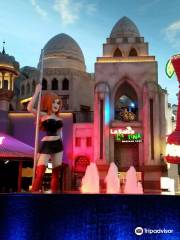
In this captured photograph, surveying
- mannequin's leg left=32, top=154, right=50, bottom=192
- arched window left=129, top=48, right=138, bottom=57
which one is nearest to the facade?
arched window left=129, top=48, right=138, bottom=57

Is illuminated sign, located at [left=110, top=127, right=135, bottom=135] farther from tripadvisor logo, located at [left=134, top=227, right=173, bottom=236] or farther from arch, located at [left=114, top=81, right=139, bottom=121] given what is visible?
tripadvisor logo, located at [left=134, top=227, right=173, bottom=236]

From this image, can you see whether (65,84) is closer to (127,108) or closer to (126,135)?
(127,108)

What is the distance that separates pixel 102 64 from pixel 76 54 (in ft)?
42.7

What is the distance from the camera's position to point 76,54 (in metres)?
50.3

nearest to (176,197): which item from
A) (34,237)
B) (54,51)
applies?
(34,237)

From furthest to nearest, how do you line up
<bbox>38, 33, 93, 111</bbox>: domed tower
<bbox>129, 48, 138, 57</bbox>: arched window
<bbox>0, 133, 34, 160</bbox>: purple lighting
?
<bbox>38, 33, 93, 111</bbox>: domed tower < <bbox>129, 48, 138, 57</bbox>: arched window < <bbox>0, 133, 34, 160</bbox>: purple lighting

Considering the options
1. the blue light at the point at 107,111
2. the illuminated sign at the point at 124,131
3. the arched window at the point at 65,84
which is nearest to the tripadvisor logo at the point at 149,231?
the illuminated sign at the point at 124,131

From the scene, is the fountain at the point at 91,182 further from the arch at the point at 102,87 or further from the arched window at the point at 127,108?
the arched window at the point at 127,108

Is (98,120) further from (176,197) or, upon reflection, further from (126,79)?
(176,197)

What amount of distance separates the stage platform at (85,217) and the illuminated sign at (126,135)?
2769cm

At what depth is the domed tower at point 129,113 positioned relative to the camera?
35.4 metres

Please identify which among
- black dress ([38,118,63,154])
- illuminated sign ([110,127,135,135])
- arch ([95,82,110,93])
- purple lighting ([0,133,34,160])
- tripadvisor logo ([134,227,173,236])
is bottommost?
tripadvisor logo ([134,227,173,236])

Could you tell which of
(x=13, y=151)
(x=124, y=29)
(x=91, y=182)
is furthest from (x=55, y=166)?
(x=124, y=29)

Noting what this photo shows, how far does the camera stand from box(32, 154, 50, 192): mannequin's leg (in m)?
10.1
